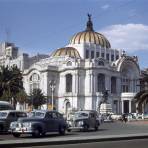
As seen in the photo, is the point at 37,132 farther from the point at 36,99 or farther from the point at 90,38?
the point at 90,38

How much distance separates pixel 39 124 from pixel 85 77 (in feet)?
272

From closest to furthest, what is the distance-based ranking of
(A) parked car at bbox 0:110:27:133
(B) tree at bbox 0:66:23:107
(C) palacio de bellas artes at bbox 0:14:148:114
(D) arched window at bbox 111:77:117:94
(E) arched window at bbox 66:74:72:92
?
(A) parked car at bbox 0:110:27:133
(B) tree at bbox 0:66:23:107
(C) palacio de bellas artes at bbox 0:14:148:114
(E) arched window at bbox 66:74:72:92
(D) arched window at bbox 111:77:117:94

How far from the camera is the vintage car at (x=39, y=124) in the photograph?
973 inches

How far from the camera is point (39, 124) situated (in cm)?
2531

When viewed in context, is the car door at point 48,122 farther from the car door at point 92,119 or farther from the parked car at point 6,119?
the car door at point 92,119

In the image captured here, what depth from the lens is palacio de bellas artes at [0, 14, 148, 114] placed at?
106m

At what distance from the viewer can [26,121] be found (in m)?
25.1

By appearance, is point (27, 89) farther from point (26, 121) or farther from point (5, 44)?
point (26, 121)

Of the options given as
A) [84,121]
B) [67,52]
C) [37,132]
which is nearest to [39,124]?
[37,132]

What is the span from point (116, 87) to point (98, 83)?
6061 millimetres

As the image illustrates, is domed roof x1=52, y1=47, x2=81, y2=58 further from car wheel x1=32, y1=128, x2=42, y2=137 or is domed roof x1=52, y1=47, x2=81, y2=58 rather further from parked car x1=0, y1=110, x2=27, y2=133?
car wheel x1=32, y1=128, x2=42, y2=137

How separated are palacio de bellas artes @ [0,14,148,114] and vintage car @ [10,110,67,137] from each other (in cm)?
7290

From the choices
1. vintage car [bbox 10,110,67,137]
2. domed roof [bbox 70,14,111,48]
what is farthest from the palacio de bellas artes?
vintage car [bbox 10,110,67,137]

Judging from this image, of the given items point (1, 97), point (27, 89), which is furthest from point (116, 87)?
point (1, 97)
